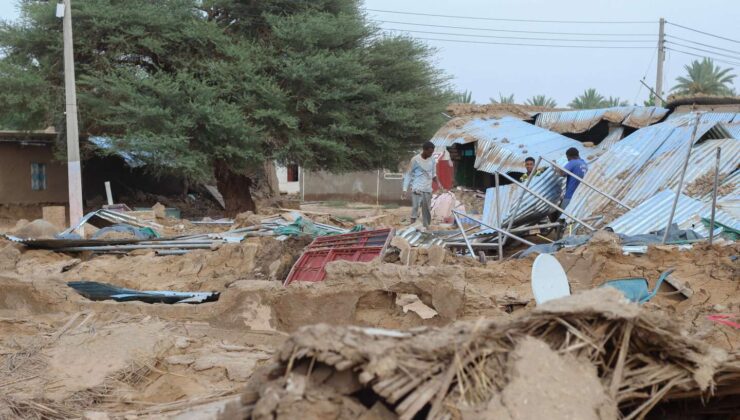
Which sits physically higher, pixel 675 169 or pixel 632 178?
pixel 675 169

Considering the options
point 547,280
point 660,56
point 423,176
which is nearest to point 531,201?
point 423,176

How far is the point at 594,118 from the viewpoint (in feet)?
73.3

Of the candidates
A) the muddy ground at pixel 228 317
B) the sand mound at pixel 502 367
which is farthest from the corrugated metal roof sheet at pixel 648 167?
the sand mound at pixel 502 367

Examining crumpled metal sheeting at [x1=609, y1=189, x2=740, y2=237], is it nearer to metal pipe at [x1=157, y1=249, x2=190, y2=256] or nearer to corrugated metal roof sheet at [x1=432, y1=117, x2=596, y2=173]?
metal pipe at [x1=157, y1=249, x2=190, y2=256]

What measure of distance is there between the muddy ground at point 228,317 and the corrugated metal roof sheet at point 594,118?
44.1 feet

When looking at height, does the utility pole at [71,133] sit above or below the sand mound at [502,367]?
above

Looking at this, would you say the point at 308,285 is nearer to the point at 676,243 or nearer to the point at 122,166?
the point at 676,243

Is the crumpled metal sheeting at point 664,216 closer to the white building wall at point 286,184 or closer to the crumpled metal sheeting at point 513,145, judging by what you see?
the crumpled metal sheeting at point 513,145

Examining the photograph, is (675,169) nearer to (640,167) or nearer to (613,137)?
(640,167)

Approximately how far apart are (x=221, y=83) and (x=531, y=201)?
11.3 metres

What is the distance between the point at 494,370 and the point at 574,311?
0.44m

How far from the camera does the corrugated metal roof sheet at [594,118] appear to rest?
21047 mm

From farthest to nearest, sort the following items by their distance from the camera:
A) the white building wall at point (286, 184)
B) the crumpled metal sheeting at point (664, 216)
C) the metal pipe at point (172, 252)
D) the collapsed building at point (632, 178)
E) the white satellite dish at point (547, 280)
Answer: the white building wall at point (286, 184) < the metal pipe at point (172, 252) < the collapsed building at point (632, 178) < the crumpled metal sheeting at point (664, 216) < the white satellite dish at point (547, 280)

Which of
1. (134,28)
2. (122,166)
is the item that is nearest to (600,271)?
(134,28)
